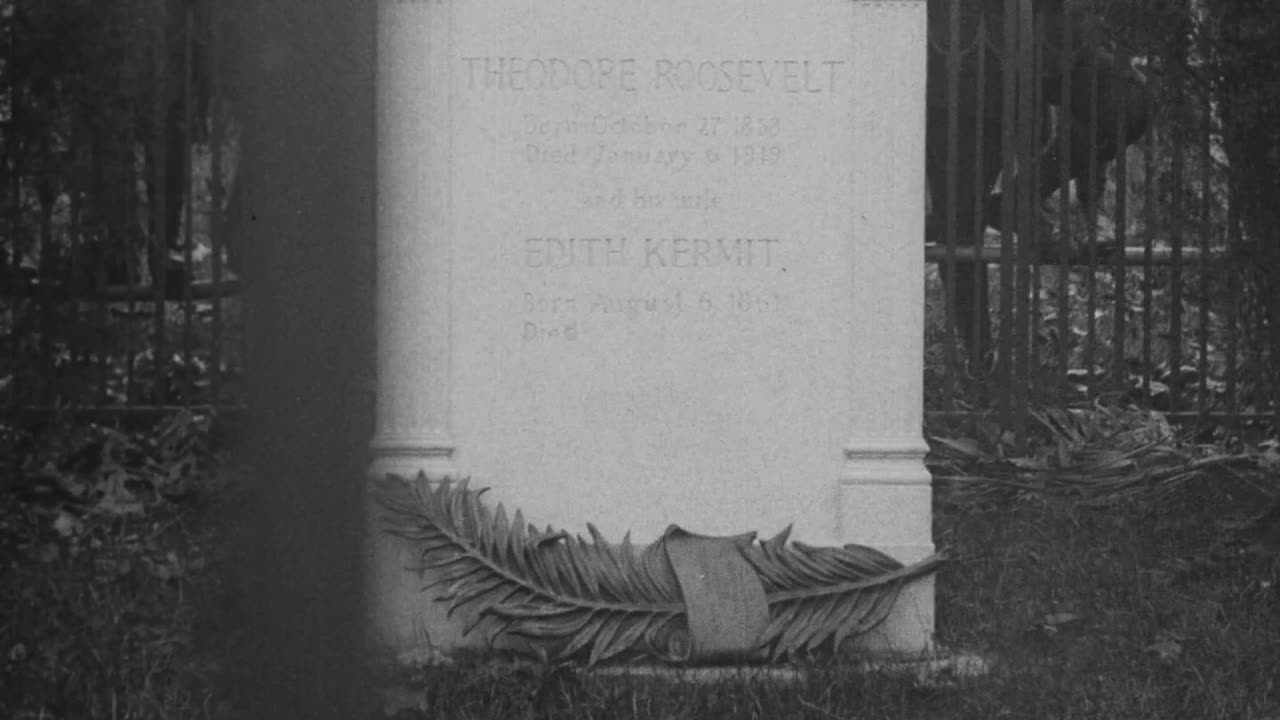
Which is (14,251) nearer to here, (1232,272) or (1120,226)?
(1232,272)

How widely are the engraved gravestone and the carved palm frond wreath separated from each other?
9cm

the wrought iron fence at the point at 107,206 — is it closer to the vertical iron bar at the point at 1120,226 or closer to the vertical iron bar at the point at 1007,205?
the vertical iron bar at the point at 1007,205

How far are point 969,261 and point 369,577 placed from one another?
6.37 m

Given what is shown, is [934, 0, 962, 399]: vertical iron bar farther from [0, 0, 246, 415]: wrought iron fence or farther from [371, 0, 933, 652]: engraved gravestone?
[0, 0, 246, 415]: wrought iron fence

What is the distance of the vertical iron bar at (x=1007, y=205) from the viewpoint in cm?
637

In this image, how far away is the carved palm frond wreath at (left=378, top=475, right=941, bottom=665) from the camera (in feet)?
13.2

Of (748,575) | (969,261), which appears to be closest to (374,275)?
(748,575)

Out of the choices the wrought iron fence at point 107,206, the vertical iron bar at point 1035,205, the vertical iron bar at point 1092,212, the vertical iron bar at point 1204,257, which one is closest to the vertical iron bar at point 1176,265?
the vertical iron bar at point 1204,257

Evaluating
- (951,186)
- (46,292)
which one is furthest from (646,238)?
(951,186)

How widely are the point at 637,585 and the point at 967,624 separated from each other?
982 mm

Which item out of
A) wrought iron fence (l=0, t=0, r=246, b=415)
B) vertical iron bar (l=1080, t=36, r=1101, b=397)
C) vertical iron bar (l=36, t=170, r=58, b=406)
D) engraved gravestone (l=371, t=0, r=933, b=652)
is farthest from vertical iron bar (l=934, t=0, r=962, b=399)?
vertical iron bar (l=36, t=170, r=58, b=406)

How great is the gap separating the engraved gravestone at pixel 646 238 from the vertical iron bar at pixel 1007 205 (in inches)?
90.5

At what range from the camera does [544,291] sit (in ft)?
13.7

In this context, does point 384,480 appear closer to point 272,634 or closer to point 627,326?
point 627,326
